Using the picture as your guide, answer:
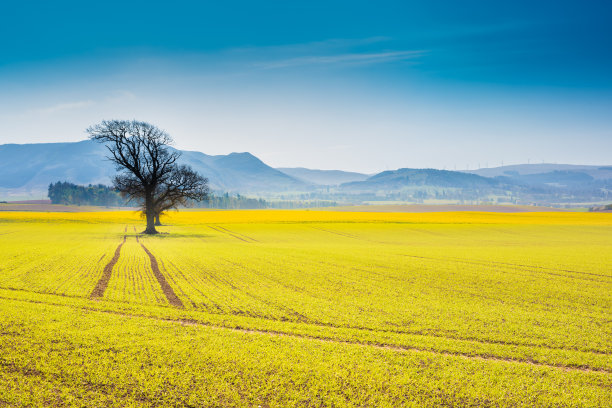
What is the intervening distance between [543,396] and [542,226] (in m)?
71.4

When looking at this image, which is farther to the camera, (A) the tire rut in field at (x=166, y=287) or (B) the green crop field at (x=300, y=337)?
(A) the tire rut in field at (x=166, y=287)

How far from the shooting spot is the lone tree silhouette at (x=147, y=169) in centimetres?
4725

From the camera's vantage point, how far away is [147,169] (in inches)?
1997

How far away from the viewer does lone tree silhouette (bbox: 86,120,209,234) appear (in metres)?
47.2

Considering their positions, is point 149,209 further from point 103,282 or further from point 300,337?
point 300,337

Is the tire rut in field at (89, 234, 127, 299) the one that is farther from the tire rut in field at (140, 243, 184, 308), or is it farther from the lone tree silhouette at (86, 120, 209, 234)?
the lone tree silhouette at (86, 120, 209, 234)

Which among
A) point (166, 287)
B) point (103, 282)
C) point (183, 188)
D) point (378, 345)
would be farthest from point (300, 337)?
point (183, 188)

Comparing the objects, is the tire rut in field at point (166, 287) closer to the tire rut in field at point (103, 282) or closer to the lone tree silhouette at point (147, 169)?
the tire rut in field at point (103, 282)

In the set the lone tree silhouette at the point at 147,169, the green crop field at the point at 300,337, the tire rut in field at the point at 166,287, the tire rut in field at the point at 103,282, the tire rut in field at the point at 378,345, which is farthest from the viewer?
the lone tree silhouette at the point at 147,169

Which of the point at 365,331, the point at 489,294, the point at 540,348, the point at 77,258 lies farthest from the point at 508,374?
the point at 77,258

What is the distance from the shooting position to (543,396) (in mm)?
7695

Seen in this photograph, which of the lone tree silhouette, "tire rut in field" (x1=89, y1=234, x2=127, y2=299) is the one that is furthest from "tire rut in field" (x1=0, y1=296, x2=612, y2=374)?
the lone tree silhouette

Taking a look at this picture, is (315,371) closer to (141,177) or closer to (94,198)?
(141,177)

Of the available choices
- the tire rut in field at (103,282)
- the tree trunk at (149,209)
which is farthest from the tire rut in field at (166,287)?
the tree trunk at (149,209)
